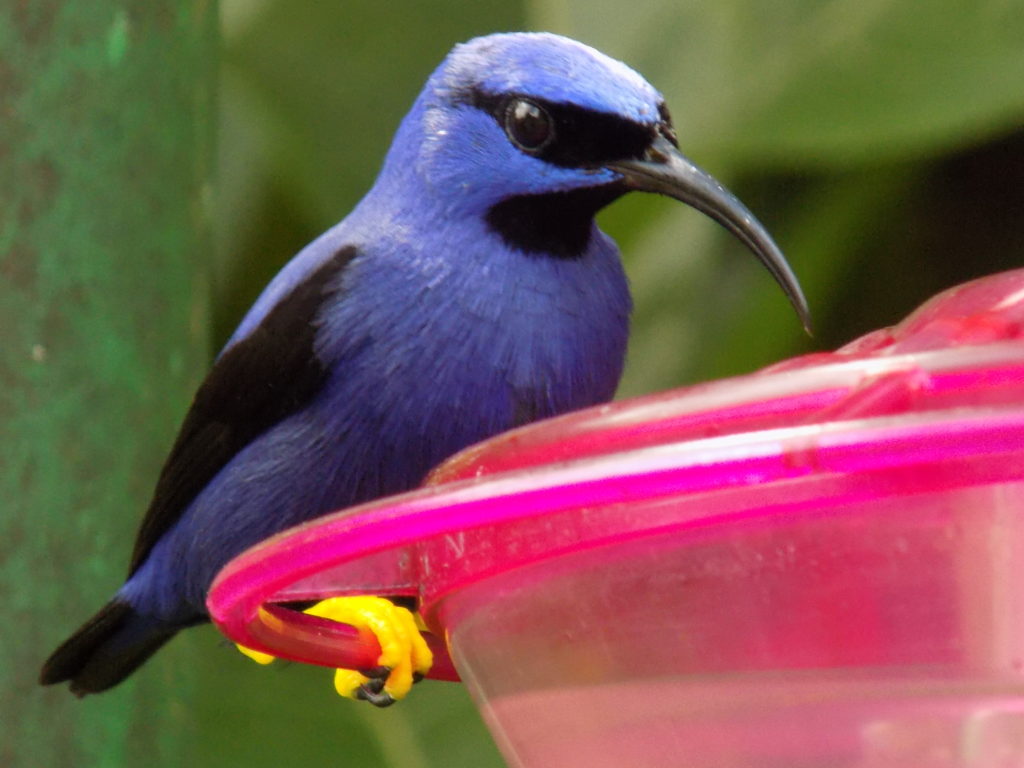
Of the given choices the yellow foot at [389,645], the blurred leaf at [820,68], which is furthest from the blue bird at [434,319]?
the blurred leaf at [820,68]

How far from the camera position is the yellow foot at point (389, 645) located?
113cm

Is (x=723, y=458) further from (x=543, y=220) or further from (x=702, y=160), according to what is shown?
(x=702, y=160)

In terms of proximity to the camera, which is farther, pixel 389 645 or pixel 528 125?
pixel 528 125

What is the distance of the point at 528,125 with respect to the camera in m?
1.52

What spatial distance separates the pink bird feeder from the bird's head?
57cm

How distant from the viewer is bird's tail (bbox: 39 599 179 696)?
1478 millimetres

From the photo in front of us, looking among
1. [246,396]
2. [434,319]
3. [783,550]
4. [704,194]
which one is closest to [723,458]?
[783,550]

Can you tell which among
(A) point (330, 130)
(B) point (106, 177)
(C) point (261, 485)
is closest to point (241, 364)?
(C) point (261, 485)

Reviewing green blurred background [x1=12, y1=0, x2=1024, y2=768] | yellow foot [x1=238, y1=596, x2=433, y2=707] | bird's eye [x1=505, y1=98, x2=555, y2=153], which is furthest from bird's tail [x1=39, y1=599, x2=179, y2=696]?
bird's eye [x1=505, y1=98, x2=555, y2=153]

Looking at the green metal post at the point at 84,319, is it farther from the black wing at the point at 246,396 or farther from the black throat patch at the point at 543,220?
the black throat patch at the point at 543,220

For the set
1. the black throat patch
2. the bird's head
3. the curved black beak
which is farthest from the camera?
the black throat patch

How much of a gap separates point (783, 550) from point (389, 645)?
1.52 feet

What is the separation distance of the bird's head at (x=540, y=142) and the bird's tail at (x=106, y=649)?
550 mm

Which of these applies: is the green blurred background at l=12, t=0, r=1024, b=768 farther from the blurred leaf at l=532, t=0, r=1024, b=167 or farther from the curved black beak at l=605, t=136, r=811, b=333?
the curved black beak at l=605, t=136, r=811, b=333
